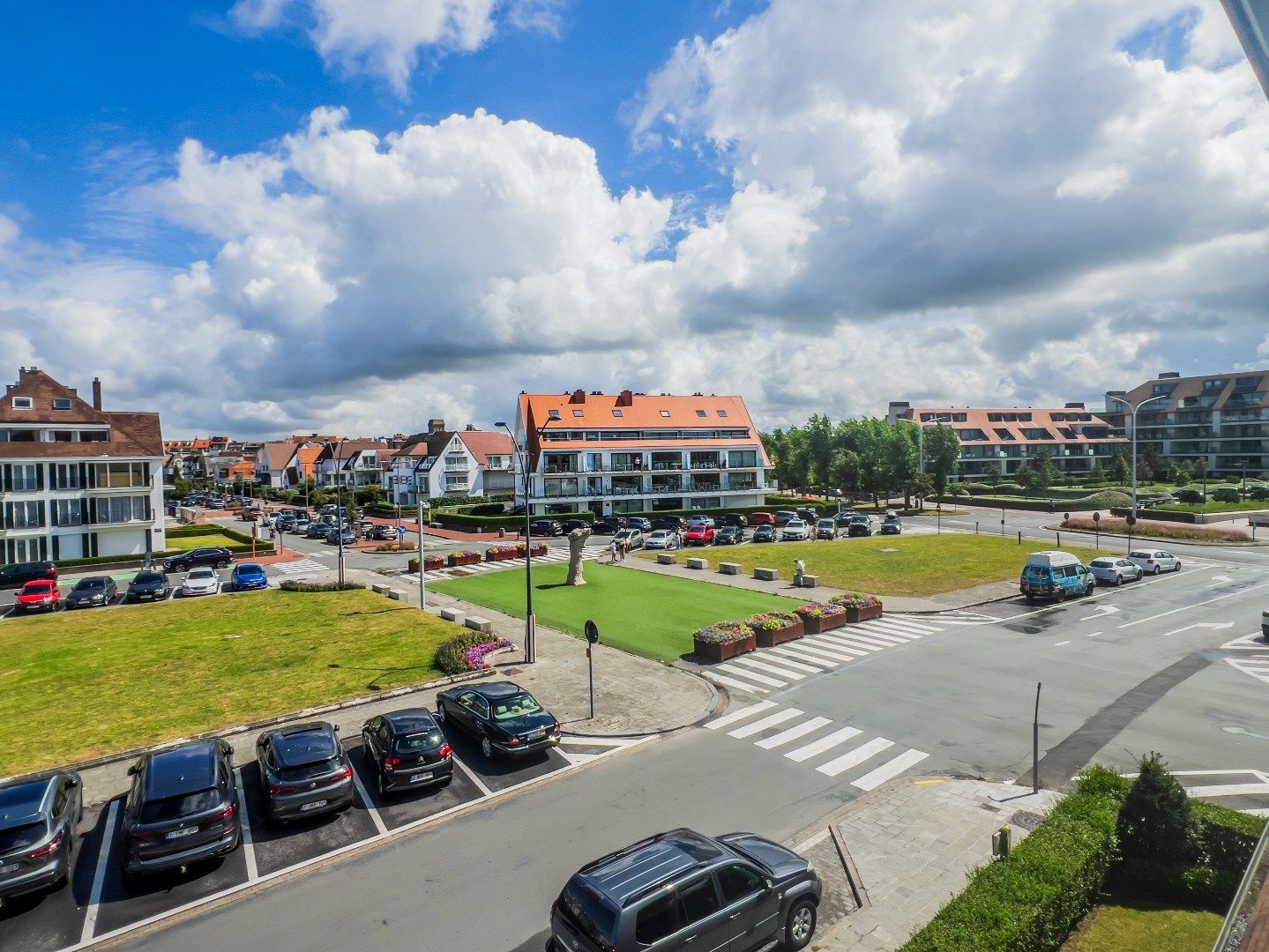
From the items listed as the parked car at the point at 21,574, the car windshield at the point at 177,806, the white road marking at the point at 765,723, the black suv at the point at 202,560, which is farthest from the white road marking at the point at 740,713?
the parked car at the point at 21,574

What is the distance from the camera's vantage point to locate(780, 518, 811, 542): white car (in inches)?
2274

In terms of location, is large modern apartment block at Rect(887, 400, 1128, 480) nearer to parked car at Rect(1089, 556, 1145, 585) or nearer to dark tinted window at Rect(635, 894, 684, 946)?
parked car at Rect(1089, 556, 1145, 585)

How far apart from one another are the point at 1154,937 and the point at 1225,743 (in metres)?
10.5

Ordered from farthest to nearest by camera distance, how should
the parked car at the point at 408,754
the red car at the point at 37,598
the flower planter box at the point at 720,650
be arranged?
the red car at the point at 37,598 < the flower planter box at the point at 720,650 < the parked car at the point at 408,754

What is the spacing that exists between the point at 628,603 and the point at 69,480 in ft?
146

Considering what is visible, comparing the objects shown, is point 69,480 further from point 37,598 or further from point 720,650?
point 720,650

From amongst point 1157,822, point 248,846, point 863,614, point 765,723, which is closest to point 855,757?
point 765,723

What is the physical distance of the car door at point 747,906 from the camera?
28.8 ft

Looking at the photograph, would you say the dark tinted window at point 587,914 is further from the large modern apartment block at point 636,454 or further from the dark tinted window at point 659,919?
the large modern apartment block at point 636,454

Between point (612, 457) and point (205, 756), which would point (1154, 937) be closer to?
point (205, 756)

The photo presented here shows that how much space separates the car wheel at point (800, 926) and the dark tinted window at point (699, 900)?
1.34m

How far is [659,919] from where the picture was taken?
27.2ft

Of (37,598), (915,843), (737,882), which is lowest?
(915,843)

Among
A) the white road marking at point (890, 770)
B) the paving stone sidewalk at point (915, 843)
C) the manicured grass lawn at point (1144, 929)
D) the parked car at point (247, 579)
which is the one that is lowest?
the white road marking at point (890, 770)
